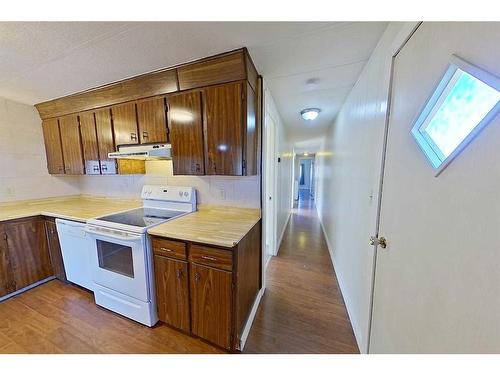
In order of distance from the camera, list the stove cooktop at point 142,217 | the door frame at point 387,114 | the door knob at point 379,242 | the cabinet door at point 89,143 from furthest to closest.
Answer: the cabinet door at point 89,143 < the stove cooktop at point 142,217 < the door knob at point 379,242 < the door frame at point 387,114

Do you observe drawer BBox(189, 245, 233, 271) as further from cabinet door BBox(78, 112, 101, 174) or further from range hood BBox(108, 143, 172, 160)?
cabinet door BBox(78, 112, 101, 174)

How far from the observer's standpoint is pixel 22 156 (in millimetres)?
2396

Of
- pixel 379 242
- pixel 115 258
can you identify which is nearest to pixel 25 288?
pixel 115 258

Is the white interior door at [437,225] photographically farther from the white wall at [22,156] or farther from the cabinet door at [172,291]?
the white wall at [22,156]

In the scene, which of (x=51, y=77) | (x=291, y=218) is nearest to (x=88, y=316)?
(x=51, y=77)

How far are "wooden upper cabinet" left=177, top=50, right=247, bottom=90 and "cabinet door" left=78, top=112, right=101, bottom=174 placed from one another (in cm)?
141

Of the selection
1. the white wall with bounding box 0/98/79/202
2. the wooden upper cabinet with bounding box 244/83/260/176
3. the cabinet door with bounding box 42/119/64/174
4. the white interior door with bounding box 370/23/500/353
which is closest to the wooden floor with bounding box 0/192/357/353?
the white interior door with bounding box 370/23/500/353

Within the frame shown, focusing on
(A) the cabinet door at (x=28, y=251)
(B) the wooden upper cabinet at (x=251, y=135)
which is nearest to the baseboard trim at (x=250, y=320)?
(B) the wooden upper cabinet at (x=251, y=135)

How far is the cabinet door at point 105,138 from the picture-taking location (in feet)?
6.77

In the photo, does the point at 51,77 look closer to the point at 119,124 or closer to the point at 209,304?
the point at 119,124

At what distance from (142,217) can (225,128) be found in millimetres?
1282

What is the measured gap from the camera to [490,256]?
49 centimetres

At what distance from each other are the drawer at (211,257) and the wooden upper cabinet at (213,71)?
1.35 metres

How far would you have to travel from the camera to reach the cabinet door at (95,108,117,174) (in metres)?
2.06
